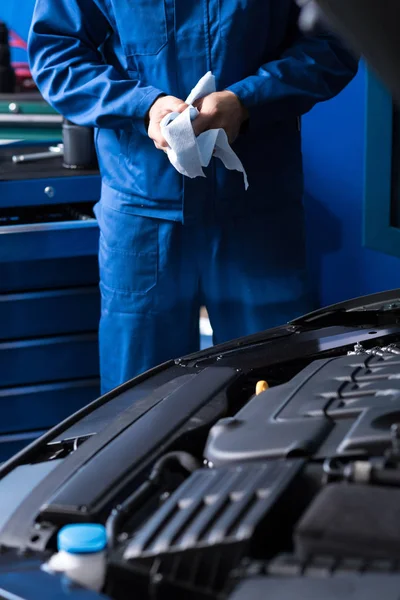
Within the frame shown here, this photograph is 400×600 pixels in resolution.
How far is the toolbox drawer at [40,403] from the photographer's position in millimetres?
2488

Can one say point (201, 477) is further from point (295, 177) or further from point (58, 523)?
point (295, 177)

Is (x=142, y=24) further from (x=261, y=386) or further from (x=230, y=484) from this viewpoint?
(x=230, y=484)

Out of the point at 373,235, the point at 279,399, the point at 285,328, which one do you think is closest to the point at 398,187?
the point at 373,235

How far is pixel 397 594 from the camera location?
2.42 feet

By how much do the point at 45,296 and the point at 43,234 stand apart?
0.60 feet

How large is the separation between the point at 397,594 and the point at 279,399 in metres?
0.38

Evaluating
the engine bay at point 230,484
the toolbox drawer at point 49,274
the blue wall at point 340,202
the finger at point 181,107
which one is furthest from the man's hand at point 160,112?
the blue wall at point 340,202

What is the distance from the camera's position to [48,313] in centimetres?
247

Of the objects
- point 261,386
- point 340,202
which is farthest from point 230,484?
point 340,202

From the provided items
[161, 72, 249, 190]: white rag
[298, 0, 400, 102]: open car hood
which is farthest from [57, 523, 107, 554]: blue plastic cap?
[161, 72, 249, 190]: white rag

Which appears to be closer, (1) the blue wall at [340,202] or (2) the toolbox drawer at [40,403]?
(2) the toolbox drawer at [40,403]

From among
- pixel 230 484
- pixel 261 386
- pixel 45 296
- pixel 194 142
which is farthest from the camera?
pixel 45 296

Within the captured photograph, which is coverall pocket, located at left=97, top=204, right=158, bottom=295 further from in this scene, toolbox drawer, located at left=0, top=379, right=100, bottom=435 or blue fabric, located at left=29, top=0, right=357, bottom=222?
toolbox drawer, located at left=0, top=379, right=100, bottom=435

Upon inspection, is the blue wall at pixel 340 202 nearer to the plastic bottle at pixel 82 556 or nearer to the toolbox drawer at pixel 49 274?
the toolbox drawer at pixel 49 274
